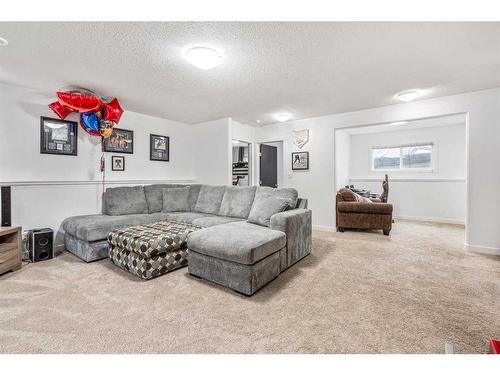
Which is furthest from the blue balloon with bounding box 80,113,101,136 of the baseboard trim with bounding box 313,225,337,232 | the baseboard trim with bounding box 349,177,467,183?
the baseboard trim with bounding box 349,177,467,183

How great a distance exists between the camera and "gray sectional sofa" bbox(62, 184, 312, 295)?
2.09m

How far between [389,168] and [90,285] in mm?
6915

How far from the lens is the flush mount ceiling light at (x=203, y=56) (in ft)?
6.97

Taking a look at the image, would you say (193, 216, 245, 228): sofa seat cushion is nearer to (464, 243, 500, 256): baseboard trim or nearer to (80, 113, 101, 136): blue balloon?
(80, 113, 101, 136): blue balloon

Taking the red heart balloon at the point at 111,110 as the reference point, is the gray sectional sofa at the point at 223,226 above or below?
below

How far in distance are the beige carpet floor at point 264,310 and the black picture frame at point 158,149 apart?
237 cm

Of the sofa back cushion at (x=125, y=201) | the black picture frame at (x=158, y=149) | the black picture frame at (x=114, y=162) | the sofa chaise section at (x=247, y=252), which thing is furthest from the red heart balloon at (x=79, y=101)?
the sofa chaise section at (x=247, y=252)

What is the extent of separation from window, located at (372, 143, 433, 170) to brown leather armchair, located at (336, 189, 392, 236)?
96.9 inches

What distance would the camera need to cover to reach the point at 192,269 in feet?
7.83

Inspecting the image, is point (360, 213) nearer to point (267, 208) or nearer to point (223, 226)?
point (267, 208)

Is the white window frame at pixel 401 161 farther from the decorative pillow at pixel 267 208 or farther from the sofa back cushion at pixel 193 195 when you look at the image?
the sofa back cushion at pixel 193 195

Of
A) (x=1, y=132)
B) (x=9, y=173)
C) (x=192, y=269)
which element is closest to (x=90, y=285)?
(x=192, y=269)

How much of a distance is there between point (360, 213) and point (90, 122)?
4.71m

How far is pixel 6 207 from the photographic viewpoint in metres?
2.74
